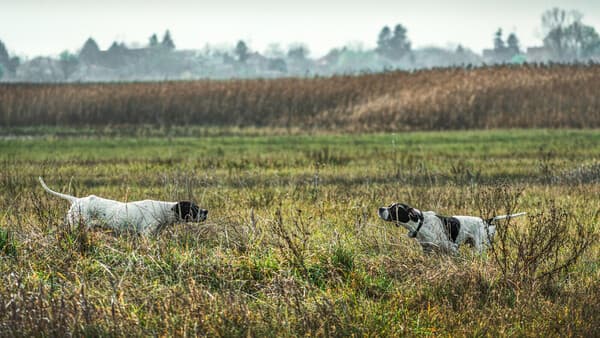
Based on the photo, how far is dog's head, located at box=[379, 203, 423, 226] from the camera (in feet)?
28.2

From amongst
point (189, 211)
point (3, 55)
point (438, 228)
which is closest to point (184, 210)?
point (189, 211)

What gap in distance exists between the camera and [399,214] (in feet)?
28.2

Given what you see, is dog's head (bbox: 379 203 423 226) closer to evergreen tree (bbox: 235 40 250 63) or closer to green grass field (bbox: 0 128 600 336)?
green grass field (bbox: 0 128 600 336)

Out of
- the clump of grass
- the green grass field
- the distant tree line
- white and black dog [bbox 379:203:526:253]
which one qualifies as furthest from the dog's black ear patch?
the distant tree line

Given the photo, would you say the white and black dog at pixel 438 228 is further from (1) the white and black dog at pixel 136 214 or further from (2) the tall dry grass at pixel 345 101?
(2) the tall dry grass at pixel 345 101

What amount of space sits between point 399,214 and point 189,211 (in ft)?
7.88

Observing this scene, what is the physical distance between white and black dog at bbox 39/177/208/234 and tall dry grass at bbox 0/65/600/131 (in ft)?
85.5

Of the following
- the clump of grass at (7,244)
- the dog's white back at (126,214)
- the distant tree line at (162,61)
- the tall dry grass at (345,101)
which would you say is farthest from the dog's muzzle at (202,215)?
the distant tree line at (162,61)

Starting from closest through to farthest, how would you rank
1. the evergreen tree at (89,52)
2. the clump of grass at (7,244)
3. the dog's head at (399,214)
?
the clump of grass at (7,244) < the dog's head at (399,214) < the evergreen tree at (89,52)

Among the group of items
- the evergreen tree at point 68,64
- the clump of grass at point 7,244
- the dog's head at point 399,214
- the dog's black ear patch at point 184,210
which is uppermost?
the dog's head at point 399,214

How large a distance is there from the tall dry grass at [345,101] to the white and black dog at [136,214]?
26059 mm

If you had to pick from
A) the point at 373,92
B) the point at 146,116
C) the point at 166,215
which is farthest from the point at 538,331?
the point at 146,116

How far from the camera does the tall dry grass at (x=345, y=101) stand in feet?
117

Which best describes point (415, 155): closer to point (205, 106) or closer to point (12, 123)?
point (205, 106)
